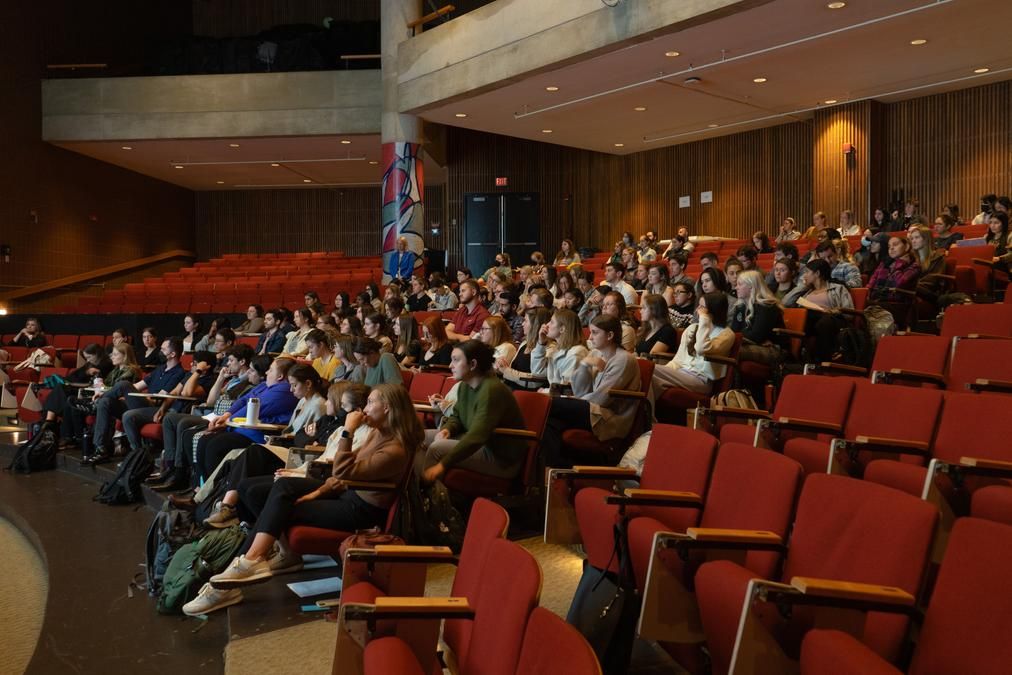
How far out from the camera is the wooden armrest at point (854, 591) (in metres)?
1.52

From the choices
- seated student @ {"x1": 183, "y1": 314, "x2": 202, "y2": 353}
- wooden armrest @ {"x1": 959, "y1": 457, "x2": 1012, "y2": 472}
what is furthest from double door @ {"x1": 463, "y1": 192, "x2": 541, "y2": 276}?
wooden armrest @ {"x1": 959, "y1": 457, "x2": 1012, "y2": 472}

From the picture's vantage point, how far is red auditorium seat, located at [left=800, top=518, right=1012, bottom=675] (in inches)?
53.4

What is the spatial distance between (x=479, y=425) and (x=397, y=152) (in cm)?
867

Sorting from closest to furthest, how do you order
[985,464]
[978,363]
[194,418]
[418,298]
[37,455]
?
[985,464]
[978,363]
[194,418]
[37,455]
[418,298]

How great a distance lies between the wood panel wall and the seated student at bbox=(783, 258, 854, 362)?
20.3ft

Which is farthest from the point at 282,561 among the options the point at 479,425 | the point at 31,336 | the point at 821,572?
the point at 31,336

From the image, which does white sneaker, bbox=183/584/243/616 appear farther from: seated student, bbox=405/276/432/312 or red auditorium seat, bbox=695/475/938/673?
seated student, bbox=405/276/432/312

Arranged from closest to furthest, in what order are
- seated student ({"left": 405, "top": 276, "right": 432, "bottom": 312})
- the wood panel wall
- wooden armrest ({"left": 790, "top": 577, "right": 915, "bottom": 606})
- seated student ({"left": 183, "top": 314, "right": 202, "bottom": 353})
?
wooden armrest ({"left": 790, "top": 577, "right": 915, "bottom": 606}) < seated student ({"left": 183, "top": 314, "right": 202, "bottom": 353}) < seated student ({"left": 405, "top": 276, "right": 432, "bottom": 312}) < the wood panel wall

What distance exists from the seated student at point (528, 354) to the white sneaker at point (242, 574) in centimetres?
197

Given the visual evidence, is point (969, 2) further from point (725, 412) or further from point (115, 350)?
point (115, 350)

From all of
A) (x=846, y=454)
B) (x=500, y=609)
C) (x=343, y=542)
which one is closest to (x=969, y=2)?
(x=846, y=454)

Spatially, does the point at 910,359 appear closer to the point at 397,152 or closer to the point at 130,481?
the point at 130,481

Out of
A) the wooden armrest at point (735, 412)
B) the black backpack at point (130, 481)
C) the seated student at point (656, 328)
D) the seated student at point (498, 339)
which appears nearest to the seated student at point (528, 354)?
the seated student at point (498, 339)

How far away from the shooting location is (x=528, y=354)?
5027mm
